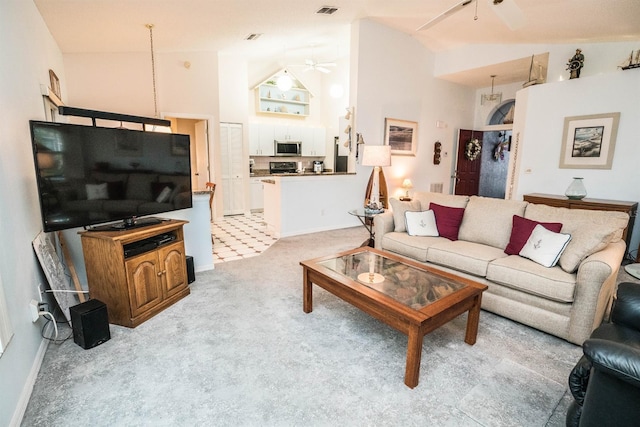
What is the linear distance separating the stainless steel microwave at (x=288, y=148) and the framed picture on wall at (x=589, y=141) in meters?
5.29

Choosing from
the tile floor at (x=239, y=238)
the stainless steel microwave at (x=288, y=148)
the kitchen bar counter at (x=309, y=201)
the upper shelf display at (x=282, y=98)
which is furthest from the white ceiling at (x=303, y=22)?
the tile floor at (x=239, y=238)

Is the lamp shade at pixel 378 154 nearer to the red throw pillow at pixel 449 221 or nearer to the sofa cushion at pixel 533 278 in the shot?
the red throw pillow at pixel 449 221

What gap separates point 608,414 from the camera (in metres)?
1.17

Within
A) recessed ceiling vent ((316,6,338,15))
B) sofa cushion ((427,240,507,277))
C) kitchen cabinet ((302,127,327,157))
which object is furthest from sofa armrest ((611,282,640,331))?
kitchen cabinet ((302,127,327,157))

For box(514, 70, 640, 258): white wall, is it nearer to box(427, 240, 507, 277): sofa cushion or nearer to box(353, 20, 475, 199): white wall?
box(353, 20, 475, 199): white wall

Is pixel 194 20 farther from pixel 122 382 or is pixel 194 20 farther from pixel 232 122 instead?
pixel 122 382

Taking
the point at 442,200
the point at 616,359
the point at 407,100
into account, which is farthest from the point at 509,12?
the point at 407,100

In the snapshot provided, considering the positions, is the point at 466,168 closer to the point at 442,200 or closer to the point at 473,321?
the point at 442,200

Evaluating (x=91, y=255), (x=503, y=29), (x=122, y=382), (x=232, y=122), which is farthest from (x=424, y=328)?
(x=232, y=122)

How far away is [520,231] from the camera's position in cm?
282

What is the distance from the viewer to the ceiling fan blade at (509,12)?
9.01 feet

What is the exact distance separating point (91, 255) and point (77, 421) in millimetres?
1258

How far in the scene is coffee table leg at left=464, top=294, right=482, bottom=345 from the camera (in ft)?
7.17

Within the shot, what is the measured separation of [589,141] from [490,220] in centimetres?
270
